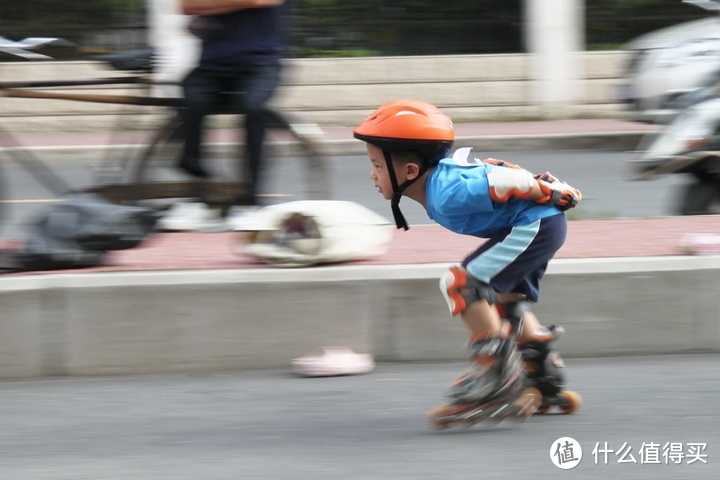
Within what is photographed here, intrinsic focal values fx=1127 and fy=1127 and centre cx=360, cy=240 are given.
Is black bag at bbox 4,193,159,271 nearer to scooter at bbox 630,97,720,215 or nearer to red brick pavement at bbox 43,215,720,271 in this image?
red brick pavement at bbox 43,215,720,271

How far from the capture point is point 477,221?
3.79 m

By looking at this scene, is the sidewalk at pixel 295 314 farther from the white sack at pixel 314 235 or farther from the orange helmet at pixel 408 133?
the orange helmet at pixel 408 133

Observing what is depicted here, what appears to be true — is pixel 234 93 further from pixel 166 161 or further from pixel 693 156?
pixel 693 156

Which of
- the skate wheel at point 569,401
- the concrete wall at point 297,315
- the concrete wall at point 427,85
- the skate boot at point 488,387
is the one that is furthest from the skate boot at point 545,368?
the concrete wall at point 427,85

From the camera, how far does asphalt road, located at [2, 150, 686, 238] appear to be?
650 cm

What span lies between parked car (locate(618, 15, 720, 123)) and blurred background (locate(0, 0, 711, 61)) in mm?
3499

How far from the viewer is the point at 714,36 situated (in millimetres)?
11172

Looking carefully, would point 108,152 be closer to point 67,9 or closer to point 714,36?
point 714,36

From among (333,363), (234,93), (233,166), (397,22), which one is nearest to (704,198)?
(233,166)

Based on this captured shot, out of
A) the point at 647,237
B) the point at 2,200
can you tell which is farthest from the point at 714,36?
the point at 2,200

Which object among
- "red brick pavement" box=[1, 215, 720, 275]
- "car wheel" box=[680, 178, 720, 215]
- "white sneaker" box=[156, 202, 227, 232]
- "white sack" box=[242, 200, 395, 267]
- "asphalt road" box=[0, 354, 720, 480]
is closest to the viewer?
"asphalt road" box=[0, 354, 720, 480]

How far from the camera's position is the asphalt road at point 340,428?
3.55m

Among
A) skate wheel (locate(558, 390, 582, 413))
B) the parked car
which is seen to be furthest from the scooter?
skate wheel (locate(558, 390, 582, 413))

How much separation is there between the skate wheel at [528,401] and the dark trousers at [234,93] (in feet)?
8.09
